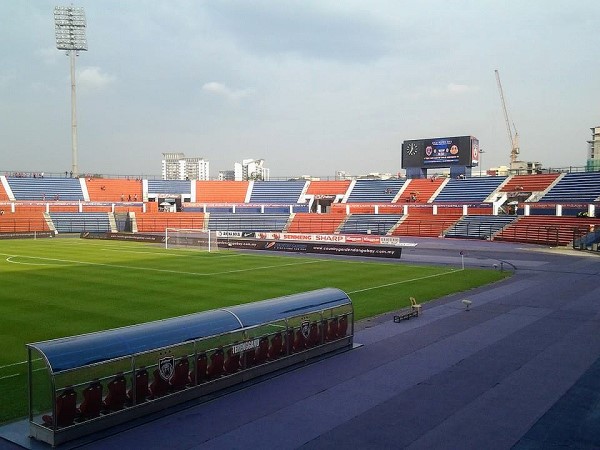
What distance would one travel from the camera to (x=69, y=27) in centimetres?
8238

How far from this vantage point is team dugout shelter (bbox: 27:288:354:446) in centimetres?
958

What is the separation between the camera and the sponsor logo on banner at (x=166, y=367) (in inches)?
435

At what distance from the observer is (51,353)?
9461 mm

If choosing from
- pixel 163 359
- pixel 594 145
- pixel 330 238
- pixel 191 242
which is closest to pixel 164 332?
pixel 163 359

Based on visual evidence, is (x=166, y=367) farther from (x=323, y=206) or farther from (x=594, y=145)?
(x=594, y=145)

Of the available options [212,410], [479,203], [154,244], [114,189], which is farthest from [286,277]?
[114,189]

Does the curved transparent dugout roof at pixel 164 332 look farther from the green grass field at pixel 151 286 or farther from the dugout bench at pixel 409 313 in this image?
the dugout bench at pixel 409 313

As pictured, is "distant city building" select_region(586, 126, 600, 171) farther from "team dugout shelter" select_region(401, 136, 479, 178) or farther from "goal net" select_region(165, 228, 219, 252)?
"goal net" select_region(165, 228, 219, 252)

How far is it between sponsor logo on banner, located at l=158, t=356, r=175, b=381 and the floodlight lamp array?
272 ft

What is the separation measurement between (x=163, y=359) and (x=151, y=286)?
16826mm

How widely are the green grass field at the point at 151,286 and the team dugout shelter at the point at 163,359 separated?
1.88 meters

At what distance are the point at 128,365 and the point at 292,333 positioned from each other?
479cm

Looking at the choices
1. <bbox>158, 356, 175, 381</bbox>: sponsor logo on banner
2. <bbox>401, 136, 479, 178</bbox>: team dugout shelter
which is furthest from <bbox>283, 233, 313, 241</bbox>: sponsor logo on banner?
<bbox>158, 356, 175, 381</bbox>: sponsor logo on banner

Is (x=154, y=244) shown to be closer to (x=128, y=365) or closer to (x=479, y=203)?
(x=479, y=203)
